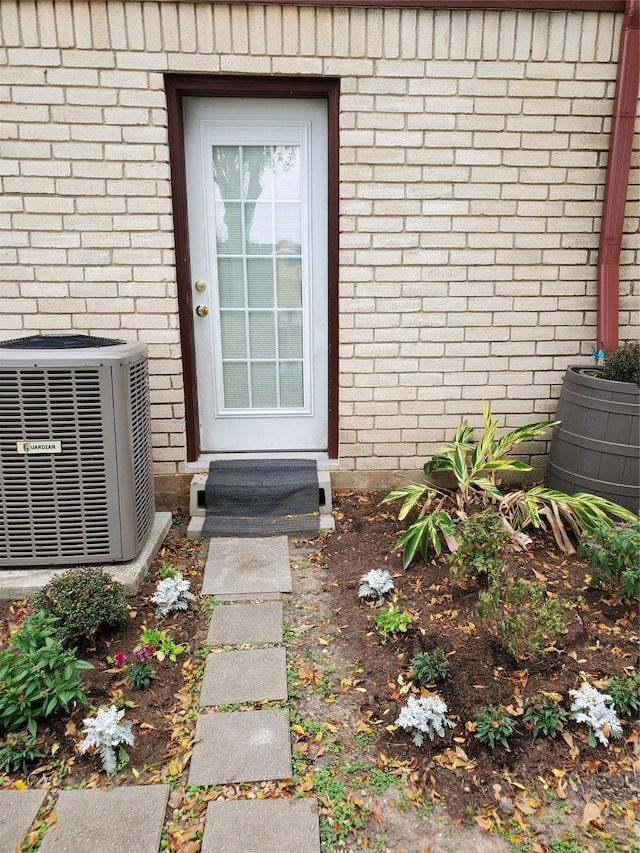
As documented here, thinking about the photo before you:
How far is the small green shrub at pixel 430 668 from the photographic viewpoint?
220 cm

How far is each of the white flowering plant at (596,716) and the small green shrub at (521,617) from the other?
237mm

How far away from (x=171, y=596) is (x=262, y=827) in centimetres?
123

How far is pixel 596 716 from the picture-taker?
6.49 ft

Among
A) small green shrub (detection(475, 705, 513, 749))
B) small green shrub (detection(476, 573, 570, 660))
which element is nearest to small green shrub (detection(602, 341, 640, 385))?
small green shrub (detection(476, 573, 570, 660))

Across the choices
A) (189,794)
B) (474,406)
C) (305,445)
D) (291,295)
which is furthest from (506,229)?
(189,794)

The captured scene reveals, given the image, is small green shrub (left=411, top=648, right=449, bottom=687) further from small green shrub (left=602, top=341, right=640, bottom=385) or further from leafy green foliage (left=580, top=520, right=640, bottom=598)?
small green shrub (left=602, top=341, right=640, bottom=385)

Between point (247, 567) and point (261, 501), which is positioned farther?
point (261, 501)

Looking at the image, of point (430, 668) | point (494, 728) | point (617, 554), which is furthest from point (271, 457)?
point (494, 728)

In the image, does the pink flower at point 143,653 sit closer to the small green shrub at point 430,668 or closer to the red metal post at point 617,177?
the small green shrub at point 430,668

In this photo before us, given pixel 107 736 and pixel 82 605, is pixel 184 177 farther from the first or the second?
pixel 107 736

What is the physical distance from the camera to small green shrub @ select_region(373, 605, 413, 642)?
2539 millimetres

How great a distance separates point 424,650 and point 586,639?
26.7 inches

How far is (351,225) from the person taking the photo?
12.1 ft

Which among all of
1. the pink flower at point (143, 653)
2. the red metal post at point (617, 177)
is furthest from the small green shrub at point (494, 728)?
the red metal post at point (617, 177)
